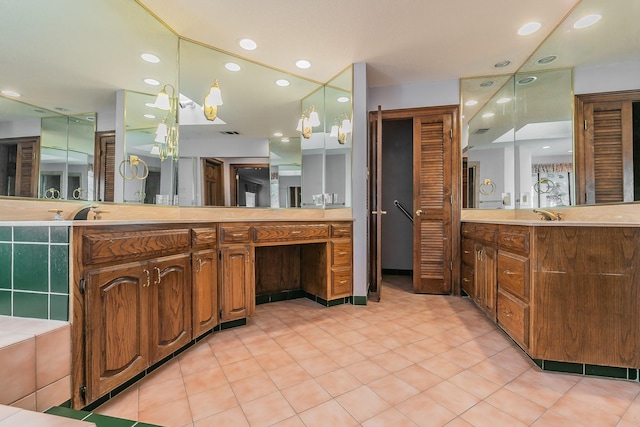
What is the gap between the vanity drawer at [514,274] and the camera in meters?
1.73

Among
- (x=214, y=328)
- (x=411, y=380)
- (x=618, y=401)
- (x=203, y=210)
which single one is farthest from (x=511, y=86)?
(x=214, y=328)

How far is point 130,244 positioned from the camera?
140 cm

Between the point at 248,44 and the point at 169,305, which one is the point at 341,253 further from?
→ the point at 248,44

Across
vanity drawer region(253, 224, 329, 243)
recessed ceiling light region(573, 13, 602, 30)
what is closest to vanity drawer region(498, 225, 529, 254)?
vanity drawer region(253, 224, 329, 243)

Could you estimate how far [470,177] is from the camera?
3.24 m

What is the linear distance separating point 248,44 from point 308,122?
3.33ft

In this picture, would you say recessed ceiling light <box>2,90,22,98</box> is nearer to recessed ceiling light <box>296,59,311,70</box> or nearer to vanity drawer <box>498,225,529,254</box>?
recessed ceiling light <box>296,59,311,70</box>

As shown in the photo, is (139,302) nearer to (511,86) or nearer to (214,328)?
(214,328)

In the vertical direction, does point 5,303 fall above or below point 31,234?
below

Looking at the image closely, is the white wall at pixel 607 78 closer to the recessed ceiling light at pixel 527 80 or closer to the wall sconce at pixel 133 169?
the recessed ceiling light at pixel 527 80

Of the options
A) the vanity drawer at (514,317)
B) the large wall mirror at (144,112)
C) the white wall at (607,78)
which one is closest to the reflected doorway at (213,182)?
the large wall mirror at (144,112)

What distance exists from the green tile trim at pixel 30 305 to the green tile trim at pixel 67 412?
0.36 metres

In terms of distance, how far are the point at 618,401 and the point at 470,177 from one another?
91.1 inches

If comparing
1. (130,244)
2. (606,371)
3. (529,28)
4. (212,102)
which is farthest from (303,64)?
(606,371)
